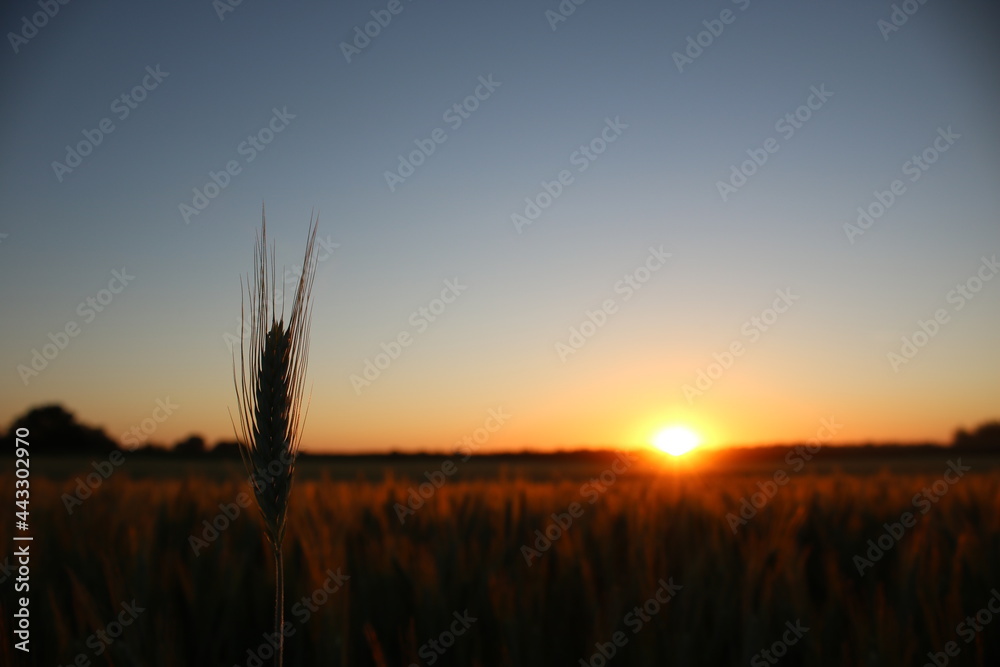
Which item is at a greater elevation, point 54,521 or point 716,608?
point 54,521

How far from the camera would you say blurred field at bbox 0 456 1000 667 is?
5.00 ft

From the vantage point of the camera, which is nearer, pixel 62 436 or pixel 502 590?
pixel 502 590

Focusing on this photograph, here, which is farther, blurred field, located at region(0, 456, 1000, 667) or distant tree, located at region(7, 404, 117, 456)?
distant tree, located at region(7, 404, 117, 456)

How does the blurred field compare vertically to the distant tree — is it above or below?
below

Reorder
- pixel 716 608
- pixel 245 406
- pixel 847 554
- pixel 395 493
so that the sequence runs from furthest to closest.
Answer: pixel 395 493 < pixel 847 554 < pixel 716 608 < pixel 245 406

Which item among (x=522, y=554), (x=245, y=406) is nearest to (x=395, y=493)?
(x=522, y=554)

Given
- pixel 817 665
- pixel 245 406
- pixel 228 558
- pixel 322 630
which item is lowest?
pixel 817 665

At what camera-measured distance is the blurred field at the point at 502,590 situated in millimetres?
1524

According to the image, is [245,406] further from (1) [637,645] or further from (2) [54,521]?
(2) [54,521]

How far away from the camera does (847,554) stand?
288cm

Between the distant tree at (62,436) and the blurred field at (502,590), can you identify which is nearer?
the blurred field at (502,590)

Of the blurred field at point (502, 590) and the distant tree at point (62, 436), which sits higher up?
the distant tree at point (62, 436)

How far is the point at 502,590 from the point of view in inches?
67.2

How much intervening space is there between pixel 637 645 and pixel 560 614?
43 centimetres
